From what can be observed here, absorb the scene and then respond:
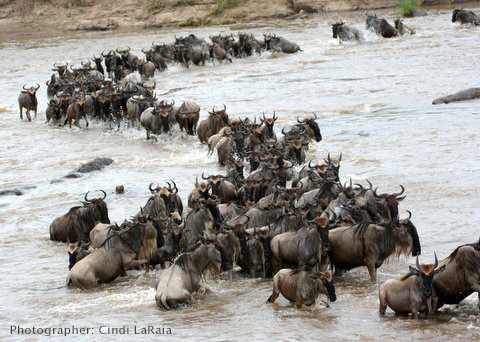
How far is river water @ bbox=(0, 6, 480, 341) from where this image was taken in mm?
10117

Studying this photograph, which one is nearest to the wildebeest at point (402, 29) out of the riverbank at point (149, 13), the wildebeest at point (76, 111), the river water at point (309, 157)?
the river water at point (309, 157)

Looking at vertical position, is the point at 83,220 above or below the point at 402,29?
below

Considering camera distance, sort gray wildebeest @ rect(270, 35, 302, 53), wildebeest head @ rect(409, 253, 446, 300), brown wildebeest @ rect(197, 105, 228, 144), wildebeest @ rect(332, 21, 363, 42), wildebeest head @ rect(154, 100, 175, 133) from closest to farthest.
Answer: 1. wildebeest head @ rect(409, 253, 446, 300)
2. brown wildebeest @ rect(197, 105, 228, 144)
3. wildebeest head @ rect(154, 100, 175, 133)
4. gray wildebeest @ rect(270, 35, 302, 53)
5. wildebeest @ rect(332, 21, 363, 42)

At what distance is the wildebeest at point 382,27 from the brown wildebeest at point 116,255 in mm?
25223

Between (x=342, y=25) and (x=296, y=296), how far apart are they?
26.6 metres

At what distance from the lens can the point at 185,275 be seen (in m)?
11.1

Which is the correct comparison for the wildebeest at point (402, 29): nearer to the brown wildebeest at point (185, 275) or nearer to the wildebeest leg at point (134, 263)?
the wildebeest leg at point (134, 263)

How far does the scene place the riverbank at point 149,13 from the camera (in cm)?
4778

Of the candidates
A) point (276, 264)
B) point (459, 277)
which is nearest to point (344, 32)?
point (276, 264)

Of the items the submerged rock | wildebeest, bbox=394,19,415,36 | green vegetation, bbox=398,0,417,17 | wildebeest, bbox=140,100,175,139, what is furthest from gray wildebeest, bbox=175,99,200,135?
green vegetation, bbox=398,0,417,17

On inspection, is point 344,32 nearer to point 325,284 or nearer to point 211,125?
point 211,125

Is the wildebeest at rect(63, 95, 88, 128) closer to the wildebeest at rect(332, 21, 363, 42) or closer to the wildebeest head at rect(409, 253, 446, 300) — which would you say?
the wildebeest at rect(332, 21, 363, 42)

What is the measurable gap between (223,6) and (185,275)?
38945 mm

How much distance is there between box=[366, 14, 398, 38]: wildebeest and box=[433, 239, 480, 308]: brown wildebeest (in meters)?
27.3
